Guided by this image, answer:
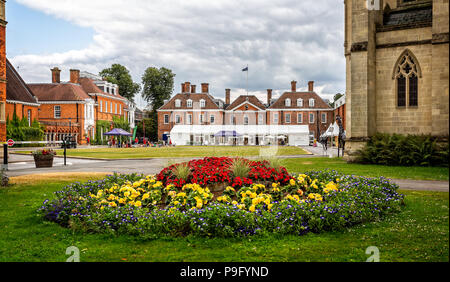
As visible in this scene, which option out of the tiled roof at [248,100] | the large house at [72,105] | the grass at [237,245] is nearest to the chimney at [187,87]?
the tiled roof at [248,100]

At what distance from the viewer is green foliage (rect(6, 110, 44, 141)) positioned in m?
31.8

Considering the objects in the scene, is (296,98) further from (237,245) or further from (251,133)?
(237,245)

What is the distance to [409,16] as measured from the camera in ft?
63.9

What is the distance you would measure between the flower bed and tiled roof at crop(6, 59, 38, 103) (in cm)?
3150

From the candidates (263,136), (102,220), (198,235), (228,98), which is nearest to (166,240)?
(198,235)

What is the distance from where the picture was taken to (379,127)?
1900cm

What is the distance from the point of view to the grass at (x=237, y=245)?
4023 millimetres

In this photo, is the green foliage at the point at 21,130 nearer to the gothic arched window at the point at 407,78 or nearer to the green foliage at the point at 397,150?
the green foliage at the point at 397,150

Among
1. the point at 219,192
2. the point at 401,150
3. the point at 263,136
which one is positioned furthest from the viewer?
the point at 263,136

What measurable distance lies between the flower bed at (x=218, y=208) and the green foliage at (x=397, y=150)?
945 cm

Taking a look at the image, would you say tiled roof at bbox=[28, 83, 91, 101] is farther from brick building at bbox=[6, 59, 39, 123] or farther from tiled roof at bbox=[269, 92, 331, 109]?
tiled roof at bbox=[269, 92, 331, 109]

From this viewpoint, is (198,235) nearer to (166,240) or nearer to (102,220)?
(166,240)

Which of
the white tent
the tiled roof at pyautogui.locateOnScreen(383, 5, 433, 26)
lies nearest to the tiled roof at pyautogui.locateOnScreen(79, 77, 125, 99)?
the white tent
